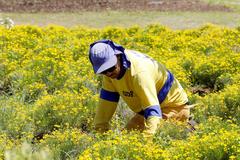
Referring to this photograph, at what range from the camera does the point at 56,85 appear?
695 cm

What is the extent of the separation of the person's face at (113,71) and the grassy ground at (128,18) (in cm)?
1061

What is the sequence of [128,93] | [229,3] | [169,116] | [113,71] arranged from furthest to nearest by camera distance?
[229,3] → [169,116] → [128,93] → [113,71]

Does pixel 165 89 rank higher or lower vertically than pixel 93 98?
higher

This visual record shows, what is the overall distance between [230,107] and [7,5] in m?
14.6

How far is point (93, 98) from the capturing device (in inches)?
235

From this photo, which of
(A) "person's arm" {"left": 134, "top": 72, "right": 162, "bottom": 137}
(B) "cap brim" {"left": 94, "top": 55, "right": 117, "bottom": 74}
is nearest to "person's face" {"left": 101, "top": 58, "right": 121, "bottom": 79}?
(B) "cap brim" {"left": 94, "top": 55, "right": 117, "bottom": 74}

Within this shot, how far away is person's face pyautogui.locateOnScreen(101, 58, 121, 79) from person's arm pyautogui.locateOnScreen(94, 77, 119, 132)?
0.38 metres

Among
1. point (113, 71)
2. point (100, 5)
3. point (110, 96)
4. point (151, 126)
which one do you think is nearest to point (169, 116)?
point (110, 96)

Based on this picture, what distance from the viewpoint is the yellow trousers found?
491 centimetres

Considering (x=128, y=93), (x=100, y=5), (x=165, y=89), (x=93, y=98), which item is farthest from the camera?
(x=100, y=5)

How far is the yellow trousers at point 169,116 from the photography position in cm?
491

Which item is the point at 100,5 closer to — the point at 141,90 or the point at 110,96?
the point at 110,96

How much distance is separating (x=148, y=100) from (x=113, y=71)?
341 millimetres

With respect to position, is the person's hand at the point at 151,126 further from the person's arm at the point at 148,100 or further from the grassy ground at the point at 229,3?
the grassy ground at the point at 229,3
